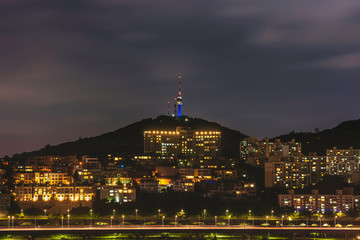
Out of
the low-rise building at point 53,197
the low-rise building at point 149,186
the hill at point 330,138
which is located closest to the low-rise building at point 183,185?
the low-rise building at point 149,186

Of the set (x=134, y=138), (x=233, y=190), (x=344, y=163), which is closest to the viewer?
(x=233, y=190)

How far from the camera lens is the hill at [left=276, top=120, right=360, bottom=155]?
8381 centimetres

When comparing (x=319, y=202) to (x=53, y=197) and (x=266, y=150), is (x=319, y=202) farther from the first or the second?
(x=53, y=197)

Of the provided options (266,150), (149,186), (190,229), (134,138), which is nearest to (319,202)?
(149,186)

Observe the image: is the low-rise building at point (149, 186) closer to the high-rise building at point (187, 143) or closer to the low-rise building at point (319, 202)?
the low-rise building at point (319, 202)

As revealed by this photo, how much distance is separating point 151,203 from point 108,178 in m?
7.88

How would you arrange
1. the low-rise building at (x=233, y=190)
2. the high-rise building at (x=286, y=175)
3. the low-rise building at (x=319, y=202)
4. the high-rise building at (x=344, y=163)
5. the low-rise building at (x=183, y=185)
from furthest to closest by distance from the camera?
1. the high-rise building at (x=344, y=163)
2. the high-rise building at (x=286, y=175)
3. the low-rise building at (x=183, y=185)
4. the low-rise building at (x=233, y=190)
5. the low-rise building at (x=319, y=202)

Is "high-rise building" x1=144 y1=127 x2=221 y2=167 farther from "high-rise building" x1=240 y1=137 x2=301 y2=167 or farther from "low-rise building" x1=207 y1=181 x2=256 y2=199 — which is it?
"low-rise building" x1=207 y1=181 x2=256 y2=199

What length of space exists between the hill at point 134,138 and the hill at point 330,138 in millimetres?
8672

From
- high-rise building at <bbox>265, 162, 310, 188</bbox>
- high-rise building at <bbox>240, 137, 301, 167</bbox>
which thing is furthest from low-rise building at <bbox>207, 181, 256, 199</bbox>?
high-rise building at <bbox>240, 137, 301, 167</bbox>

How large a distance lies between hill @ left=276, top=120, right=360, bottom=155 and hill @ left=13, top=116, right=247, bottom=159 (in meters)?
8.67

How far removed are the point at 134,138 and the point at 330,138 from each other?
31684 millimetres

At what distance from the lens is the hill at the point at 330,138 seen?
275 feet

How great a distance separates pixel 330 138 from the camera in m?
89.6
